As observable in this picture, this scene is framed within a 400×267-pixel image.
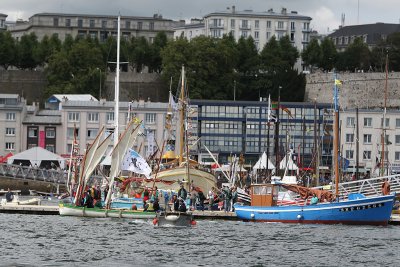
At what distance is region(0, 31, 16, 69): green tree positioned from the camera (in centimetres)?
19262

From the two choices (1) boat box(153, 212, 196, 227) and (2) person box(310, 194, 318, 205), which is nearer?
(1) boat box(153, 212, 196, 227)

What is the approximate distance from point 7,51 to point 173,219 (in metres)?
118

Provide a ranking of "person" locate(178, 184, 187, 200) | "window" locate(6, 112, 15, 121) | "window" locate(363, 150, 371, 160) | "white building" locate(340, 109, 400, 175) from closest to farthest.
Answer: "person" locate(178, 184, 187, 200) → "window" locate(6, 112, 15, 121) → "white building" locate(340, 109, 400, 175) → "window" locate(363, 150, 371, 160)

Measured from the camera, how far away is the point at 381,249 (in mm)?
69625

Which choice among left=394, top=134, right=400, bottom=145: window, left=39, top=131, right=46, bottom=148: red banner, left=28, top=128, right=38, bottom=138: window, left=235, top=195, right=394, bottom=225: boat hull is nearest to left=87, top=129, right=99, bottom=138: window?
left=39, top=131, right=46, bottom=148: red banner

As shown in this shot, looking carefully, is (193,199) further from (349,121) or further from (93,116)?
(349,121)

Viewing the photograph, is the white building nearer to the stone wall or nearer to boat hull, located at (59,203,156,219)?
the stone wall

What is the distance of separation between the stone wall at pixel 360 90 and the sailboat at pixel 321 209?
9775 cm

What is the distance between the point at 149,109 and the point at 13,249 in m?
95.3

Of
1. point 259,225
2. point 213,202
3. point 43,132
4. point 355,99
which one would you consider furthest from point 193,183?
A: point 355,99

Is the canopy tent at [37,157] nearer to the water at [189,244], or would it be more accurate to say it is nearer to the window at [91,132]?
the window at [91,132]

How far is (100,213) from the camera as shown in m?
84.5

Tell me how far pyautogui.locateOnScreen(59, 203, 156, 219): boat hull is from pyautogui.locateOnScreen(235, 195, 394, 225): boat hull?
243 inches

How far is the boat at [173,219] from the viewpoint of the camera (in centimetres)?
7906
